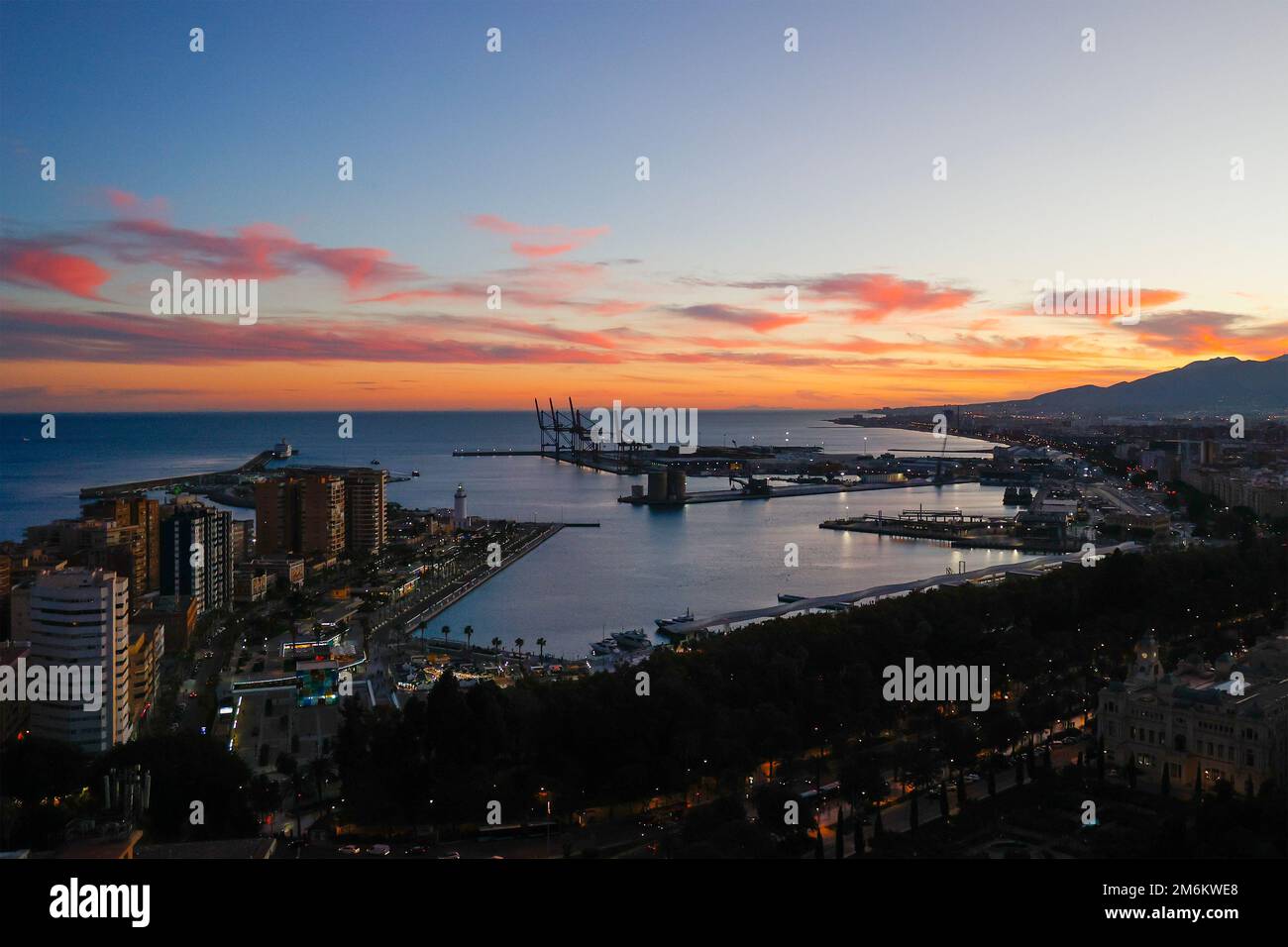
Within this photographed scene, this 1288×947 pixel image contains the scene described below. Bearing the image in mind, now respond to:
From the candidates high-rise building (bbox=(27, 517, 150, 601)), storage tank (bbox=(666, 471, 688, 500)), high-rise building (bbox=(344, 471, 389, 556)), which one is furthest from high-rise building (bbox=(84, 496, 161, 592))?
storage tank (bbox=(666, 471, 688, 500))

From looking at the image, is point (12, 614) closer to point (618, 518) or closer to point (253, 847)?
point (253, 847)

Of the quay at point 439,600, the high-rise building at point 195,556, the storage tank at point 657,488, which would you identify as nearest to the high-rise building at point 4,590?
the high-rise building at point 195,556

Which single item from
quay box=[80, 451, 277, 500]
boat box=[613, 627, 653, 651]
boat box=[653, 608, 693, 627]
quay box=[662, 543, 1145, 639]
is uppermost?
quay box=[80, 451, 277, 500]

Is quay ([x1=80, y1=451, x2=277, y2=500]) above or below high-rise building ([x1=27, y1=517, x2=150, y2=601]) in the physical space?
above

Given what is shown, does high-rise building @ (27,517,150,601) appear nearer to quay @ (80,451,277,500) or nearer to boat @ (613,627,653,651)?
boat @ (613,627,653,651)

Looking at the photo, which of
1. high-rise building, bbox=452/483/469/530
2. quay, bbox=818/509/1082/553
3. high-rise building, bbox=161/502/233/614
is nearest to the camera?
high-rise building, bbox=161/502/233/614

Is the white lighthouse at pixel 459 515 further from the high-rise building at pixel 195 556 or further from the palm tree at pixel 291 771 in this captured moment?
the palm tree at pixel 291 771

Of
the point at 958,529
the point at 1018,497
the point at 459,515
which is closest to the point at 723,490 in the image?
the point at 1018,497
